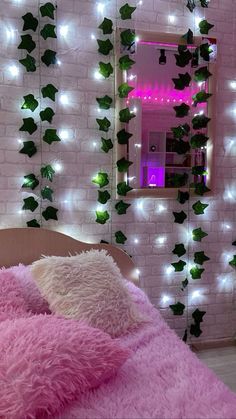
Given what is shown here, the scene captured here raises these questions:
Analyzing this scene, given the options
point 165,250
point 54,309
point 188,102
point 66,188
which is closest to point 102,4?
point 188,102

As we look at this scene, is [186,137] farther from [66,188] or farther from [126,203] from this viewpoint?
[66,188]

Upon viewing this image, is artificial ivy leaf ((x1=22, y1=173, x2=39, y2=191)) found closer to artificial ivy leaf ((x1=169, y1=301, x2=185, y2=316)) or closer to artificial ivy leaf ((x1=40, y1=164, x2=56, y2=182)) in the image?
artificial ivy leaf ((x1=40, y1=164, x2=56, y2=182))

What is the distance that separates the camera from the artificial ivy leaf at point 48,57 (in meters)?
2.07

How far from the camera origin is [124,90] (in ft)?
7.20

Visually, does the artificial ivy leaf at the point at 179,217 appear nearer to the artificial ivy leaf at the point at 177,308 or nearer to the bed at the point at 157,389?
the artificial ivy leaf at the point at 177,308

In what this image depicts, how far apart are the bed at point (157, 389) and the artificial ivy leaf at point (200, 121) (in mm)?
1281

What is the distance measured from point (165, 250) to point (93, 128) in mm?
890

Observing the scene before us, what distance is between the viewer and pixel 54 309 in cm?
158

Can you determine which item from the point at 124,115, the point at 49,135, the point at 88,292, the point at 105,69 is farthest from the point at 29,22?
the point at 88,292

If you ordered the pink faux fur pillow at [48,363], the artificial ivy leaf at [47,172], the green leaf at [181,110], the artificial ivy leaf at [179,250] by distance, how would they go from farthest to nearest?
the artificial ivy leaf at [179,250], the green leaf at [181,110], the artificial ivy leaf at [47,172], the pink faux fur pillow at [48,363]

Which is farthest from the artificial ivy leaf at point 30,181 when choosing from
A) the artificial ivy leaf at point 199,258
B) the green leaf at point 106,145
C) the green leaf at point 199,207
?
the artificial ivy leaf at point 199,258

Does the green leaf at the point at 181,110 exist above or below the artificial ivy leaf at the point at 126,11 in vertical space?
below

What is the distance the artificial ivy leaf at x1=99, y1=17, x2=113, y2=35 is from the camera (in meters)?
2.15

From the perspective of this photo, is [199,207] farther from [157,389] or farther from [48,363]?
[48,363]
